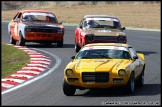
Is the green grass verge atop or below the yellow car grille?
below

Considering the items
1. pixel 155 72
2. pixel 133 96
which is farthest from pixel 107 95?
pixel 155 72

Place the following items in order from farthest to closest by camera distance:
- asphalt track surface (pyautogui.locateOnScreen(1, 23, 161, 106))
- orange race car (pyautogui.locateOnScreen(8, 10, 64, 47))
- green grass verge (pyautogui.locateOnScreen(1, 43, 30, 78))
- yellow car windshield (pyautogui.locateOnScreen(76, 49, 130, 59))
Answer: orange race car (pyautogui.locateOnScreen(8, 10, 64, 47)), green grass verge (pyautogui.locateOnScreen(1, 43, 30, 78)), yellow car windshield (pyautogui.locateOnScreen(76, 49, 130, 59)), asphalt track surface (pyautogui.locateOnScreen(1, 23, 161, 106))

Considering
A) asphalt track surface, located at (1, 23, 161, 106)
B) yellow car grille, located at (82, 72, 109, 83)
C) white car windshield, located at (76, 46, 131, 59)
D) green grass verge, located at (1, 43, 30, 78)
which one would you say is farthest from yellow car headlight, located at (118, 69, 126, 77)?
green grass verge, located at (1, 43, 30, 78)

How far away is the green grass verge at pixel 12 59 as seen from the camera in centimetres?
1957

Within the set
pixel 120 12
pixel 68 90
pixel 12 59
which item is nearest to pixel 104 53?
pixel 68 90

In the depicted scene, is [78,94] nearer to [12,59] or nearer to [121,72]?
[121,72]

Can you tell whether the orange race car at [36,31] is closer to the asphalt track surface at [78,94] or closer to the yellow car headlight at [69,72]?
the asphalt track surface at [78,94]

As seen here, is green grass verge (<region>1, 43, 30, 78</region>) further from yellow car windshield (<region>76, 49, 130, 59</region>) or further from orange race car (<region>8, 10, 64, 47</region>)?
yellow car windshield (<region>76, 49, 130, 59</region>)

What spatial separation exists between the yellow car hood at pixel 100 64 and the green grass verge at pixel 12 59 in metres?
3.63

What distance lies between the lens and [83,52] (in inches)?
638

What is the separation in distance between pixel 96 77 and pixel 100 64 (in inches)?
21.2

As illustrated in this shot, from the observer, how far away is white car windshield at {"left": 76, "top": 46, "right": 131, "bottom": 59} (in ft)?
52.3

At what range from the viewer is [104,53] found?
16.1m

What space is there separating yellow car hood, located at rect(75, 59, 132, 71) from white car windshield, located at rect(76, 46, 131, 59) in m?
0.39
